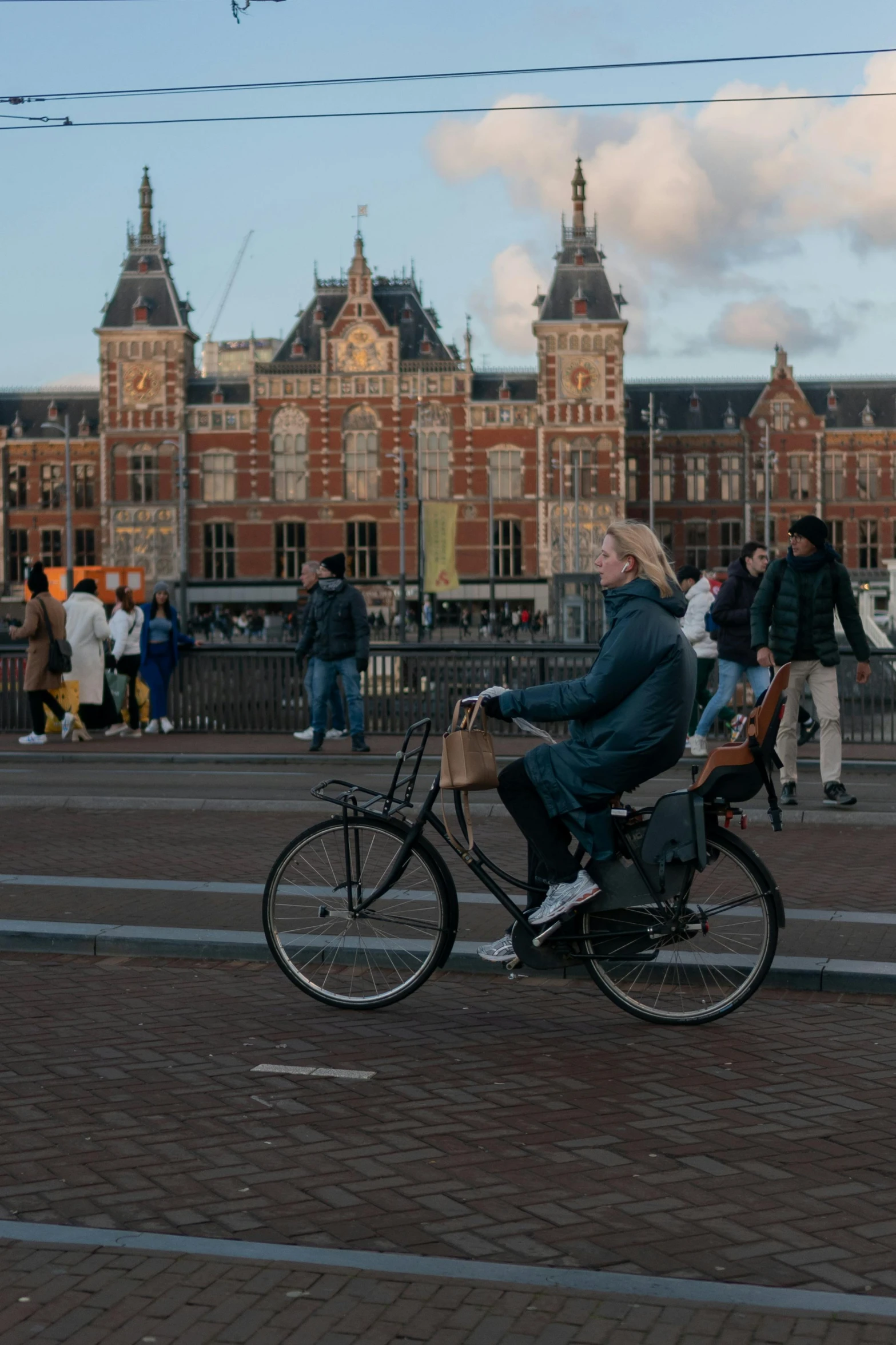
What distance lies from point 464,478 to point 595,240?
1169 centimetres

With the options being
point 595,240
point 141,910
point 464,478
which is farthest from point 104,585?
point 141,910

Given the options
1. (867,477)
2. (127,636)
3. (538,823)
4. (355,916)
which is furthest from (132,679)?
(867,477)

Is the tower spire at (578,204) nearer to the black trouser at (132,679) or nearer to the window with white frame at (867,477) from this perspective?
the window with white frame at (867,477)

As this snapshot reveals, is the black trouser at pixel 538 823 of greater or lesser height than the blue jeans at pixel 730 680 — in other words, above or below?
below

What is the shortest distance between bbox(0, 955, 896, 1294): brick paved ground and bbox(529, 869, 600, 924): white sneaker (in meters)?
0.36

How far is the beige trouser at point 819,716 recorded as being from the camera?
8.64m

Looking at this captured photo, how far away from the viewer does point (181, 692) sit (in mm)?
14742

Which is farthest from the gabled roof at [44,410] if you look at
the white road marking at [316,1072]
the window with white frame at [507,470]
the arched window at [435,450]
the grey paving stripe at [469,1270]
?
the grey paving stripe at [469,1270]

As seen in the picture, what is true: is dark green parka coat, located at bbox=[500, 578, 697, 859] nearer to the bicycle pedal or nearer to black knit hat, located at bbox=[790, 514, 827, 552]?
the bicycle pedal

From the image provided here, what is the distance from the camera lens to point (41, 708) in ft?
44.9

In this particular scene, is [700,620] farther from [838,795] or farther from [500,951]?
[500,951]

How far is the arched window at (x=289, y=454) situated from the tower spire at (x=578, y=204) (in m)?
13.9

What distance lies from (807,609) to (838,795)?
42.9 inches

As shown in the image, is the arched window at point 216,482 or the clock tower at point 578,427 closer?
the clock tower at point 578,427
